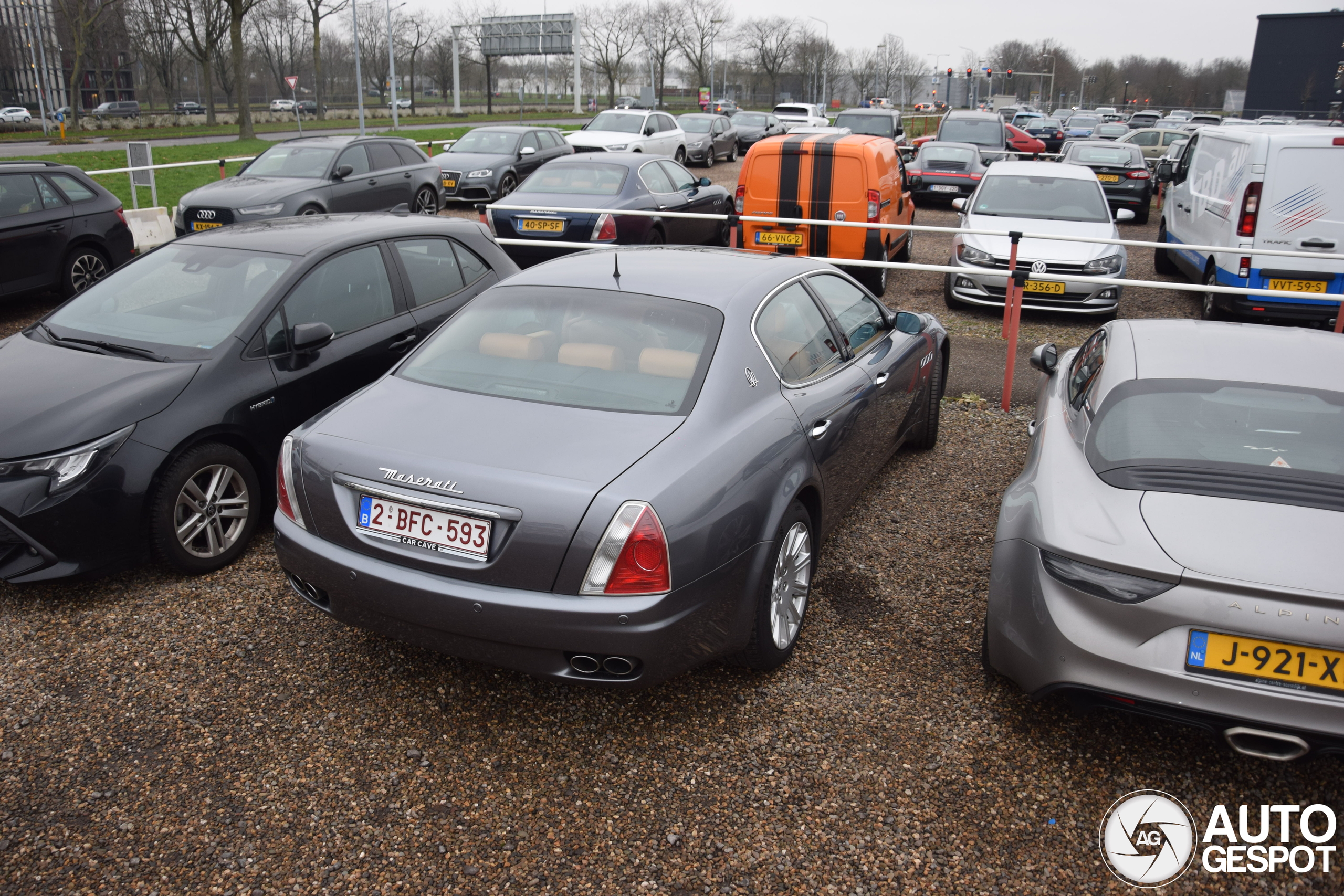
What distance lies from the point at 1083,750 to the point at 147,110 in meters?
76.5

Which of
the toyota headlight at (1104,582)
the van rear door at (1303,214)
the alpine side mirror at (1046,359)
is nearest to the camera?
the toyota headlight at (1104,582)

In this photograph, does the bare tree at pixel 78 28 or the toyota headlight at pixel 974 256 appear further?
the bare tree at pixel 78 28

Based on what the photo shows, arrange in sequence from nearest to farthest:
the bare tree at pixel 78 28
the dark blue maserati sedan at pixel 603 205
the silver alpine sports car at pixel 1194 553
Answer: the silver alpine sports car at pixel 1194 553 < the dark blue maserati sedan at pixel 603 205 < the bare tree at pixel 78 28

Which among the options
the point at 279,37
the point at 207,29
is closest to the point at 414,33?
the point at 279,37

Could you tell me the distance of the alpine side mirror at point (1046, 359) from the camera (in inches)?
200

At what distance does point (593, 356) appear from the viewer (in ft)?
12.3

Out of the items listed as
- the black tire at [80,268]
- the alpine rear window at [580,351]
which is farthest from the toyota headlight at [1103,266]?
the black tire at [80,268]

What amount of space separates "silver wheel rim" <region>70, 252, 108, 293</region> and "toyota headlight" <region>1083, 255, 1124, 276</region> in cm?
1014

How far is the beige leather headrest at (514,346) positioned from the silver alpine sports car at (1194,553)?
1.95 m

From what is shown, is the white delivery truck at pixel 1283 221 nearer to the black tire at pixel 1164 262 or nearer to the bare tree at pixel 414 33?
the black tire at pixel 1164 262

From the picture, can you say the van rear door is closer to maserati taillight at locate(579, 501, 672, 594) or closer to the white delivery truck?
the white delivery truck

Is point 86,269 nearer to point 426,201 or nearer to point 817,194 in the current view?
point 426,201

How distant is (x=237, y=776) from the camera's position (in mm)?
3102

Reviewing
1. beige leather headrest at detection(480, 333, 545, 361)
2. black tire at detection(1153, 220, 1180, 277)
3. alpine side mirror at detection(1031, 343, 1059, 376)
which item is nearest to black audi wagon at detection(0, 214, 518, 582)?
beige leather headrest at detection(480, 333, 545, 361)
